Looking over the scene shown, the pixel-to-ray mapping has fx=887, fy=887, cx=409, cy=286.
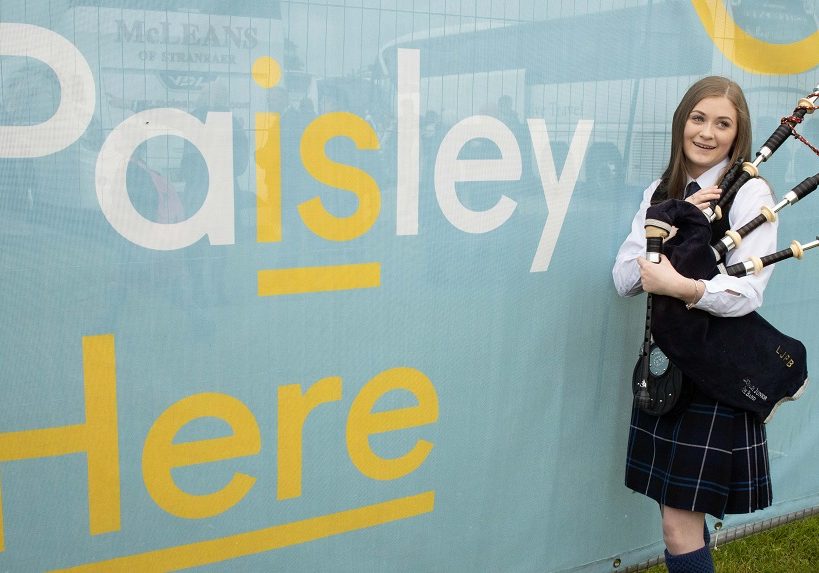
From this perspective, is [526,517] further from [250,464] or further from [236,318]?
[236,318]

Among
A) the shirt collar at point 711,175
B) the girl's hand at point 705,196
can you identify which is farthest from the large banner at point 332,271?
the girl's hand at point 705,196

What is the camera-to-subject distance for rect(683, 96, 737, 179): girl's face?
8.21 feet

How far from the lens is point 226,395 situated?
2191 millimetres

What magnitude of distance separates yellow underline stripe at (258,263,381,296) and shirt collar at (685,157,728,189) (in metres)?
0.97

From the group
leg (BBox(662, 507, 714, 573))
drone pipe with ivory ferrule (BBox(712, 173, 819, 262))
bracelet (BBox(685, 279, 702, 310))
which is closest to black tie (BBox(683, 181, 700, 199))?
drone pipe with ivory ferrule (BBox(712, 173, 819, 262))

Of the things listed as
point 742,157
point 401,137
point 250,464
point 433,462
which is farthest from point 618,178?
point 250,464

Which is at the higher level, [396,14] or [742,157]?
[396,14]

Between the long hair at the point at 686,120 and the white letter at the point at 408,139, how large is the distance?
0.79m

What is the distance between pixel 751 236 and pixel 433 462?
3.51ft

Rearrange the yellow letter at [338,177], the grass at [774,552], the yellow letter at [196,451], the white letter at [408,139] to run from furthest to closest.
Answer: the grass at [774,552], the white letter at [408,139], the yellow letter at [338,177], the yellow letter at [196,451]

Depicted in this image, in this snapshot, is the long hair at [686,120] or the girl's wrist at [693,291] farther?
the long hair at [686,120]

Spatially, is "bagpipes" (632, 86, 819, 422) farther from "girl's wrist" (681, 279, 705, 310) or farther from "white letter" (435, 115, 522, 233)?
"white letter" (435, 115, 522, 233)

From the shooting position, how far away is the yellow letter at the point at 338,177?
223 cm

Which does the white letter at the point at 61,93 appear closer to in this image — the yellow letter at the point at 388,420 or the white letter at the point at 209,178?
the white letter at the point at 209,178
